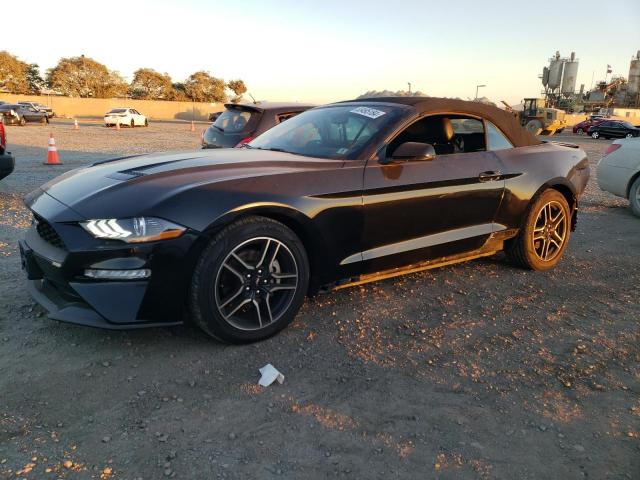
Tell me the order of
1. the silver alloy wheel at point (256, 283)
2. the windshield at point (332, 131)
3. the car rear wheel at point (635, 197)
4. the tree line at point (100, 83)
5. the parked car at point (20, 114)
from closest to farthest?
1. the silver alloy wheel at point (256, 283)
2. the windshield at point (332, 131)
3. the car rear wheel at point (635, 197)
4. the parked car at point (20, 114)
5. the tree line at point (100, 83)

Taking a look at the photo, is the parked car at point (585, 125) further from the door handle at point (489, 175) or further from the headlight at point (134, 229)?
the headlight at point (134, 229)

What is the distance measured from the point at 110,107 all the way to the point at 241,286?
5720cm

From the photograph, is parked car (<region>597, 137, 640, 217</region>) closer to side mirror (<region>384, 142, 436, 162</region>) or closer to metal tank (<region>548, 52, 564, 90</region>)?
side mirror (<region>384, 142, 436, 162</region>)

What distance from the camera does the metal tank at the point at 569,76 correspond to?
3324 inches

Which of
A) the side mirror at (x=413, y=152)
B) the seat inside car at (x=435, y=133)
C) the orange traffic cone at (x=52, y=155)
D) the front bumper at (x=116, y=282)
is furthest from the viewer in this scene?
the orange traffic cone at (x=52, y=155)

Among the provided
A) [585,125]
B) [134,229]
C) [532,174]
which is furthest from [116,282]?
[585,125]

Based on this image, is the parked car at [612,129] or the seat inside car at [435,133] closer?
the seat inside car at [435,133]

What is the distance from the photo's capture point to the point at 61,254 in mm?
2713

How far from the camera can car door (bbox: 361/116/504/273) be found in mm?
3447

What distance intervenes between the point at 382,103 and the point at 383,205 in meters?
1.06

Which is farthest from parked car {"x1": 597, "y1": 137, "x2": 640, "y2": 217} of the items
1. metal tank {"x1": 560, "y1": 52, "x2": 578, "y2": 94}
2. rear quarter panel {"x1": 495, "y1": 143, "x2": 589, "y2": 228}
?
metal tank {"x1": 560, "y1": 52, "x2": 578, "y2": 94}

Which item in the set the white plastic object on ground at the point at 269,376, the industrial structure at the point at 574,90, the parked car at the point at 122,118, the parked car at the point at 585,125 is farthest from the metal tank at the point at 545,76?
the white plastic object on ground at the point at 269,376

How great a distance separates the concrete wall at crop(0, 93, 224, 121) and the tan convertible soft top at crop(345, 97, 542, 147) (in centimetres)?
5449

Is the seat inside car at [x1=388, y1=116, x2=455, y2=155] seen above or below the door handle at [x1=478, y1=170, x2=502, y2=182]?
above
